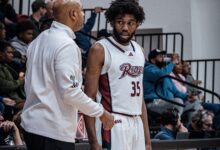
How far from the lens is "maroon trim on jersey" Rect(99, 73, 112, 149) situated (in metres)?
4.89

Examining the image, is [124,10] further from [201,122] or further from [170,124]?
[201,122]

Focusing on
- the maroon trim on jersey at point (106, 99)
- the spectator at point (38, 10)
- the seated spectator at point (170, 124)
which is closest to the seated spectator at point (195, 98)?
the seated spectator at point (170, 124)

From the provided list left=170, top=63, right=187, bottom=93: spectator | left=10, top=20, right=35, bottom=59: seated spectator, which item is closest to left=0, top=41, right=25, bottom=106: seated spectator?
left=10, top=20, right=35, bottom=59: seated spectator

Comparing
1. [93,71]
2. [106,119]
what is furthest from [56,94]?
[93,71]

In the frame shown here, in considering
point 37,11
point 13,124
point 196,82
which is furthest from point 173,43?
point 13,124

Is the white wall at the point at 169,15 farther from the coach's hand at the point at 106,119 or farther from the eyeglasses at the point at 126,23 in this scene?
the coach's hand at the point at 106,119

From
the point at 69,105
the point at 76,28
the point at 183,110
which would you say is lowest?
the point at 183,110

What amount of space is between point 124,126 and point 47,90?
90 cm

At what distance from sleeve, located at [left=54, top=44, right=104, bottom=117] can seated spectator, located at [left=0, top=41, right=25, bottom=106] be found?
3891 mm

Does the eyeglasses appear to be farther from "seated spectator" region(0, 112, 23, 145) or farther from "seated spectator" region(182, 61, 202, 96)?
"seated spectator" region(182, 61, 202, 96)

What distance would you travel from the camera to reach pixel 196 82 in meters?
12.5

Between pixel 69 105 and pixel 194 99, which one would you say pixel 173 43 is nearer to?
pixel 194 99

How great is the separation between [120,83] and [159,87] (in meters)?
5.98

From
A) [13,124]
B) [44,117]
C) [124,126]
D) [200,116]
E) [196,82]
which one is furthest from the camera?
[196,82]
